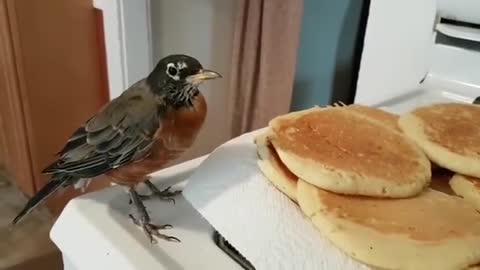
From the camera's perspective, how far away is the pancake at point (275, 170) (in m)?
0.49

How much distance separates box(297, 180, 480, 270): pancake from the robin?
0.12 m

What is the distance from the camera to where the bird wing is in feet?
1.67

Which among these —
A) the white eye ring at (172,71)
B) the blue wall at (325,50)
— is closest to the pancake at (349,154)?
the white eye ring at (172,71)

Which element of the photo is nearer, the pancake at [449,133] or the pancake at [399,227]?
the pancake at [399,227]

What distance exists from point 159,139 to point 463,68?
0.45 m

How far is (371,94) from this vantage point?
899mm

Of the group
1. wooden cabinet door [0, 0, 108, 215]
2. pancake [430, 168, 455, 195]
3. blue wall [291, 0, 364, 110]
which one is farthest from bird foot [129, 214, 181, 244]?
blue wall [291, 0, 364, 110]

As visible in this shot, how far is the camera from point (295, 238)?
45 cm

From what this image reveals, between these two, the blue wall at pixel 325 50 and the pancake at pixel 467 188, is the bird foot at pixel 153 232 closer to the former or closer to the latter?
the pancake at pixel 467 188

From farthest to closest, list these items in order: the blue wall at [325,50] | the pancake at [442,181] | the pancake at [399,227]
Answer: the blue wall at [325,50] → the pancake at [442,181] → the pancake at [399,227]

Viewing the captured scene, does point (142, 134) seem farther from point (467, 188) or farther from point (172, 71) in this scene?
point (467, 188)

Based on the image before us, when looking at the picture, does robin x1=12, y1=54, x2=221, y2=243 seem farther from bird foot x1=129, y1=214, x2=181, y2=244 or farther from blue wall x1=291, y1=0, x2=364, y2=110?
blue wall x1=291, y1=0, x2=364, y2=110

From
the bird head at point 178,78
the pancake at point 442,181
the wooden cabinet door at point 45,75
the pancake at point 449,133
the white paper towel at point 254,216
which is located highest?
the bird head at point 178,78

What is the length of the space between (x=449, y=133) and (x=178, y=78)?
27 centimetres
